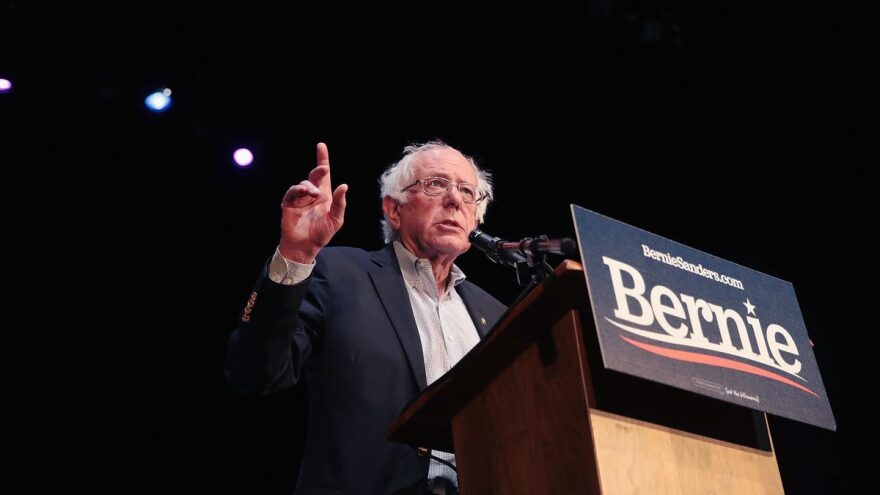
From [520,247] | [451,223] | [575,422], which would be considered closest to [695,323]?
[575,422]

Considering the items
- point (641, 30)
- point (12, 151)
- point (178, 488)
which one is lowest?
point (178, 488)

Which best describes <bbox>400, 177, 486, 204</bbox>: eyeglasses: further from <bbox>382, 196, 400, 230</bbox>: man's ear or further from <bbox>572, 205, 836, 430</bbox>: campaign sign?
<bbox>572, 205, 836, 430</bbox>: campaign sign

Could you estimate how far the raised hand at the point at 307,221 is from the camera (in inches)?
72.2

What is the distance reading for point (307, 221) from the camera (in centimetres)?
187

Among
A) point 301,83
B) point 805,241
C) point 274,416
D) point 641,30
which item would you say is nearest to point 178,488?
point 274,416

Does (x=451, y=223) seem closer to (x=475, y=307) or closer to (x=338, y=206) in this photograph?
(x=475, y=307)

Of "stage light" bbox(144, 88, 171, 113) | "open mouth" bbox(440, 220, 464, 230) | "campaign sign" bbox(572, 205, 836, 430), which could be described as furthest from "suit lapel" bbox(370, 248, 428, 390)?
"stage light" bbox(144, 88, 171, 113)

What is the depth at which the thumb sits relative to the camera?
73.1 inches

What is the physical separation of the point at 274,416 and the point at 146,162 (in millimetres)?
1531

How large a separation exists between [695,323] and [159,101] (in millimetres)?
3391

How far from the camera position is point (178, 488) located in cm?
366

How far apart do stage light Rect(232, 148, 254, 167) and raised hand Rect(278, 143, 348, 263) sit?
2.47 metres

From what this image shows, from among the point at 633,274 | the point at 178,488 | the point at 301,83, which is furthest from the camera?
the point at 301,83

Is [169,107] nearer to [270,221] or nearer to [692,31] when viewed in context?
[270,221]
